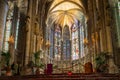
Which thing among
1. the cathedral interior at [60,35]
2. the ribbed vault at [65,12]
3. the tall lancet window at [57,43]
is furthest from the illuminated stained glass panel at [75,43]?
the tall lancet window at [57,43]

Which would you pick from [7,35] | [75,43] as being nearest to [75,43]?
[75,43]

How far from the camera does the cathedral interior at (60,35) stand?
69.4 ft

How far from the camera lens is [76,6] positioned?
41.6 m

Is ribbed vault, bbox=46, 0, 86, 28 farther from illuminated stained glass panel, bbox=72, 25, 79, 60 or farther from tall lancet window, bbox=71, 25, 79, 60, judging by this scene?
illuminated stained glass panel, bbox=72, 25, 79, 60

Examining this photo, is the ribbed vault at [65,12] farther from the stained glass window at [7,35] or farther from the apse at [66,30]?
the stained glass window at [7,35]

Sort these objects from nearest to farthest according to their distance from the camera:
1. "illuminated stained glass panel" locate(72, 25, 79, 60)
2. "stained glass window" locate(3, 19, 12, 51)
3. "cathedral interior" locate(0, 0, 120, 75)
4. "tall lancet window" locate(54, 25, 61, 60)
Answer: "cathedral interior" locate(0, 0, 120, 75)
"stained glass window" locate(3, 19, 12, 51)
"illuminated stained glass panel" locate(72, 25, 79, 60)
"tall lancet window" locate(54, 25, 61, 60)

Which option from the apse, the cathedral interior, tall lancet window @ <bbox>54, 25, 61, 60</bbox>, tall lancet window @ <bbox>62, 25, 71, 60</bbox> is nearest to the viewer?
the cathedral interior

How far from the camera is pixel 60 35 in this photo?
152 ft

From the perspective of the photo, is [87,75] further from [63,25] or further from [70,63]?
[63,25]

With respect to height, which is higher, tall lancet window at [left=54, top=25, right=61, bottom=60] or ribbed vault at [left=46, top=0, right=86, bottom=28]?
ribbed vault at [left=46, top=0, right=86, bottom=28]

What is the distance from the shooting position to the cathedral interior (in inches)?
833

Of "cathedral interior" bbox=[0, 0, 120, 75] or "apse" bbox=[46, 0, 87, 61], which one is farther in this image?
"apse" bbox=[46, 0, 87, 61]

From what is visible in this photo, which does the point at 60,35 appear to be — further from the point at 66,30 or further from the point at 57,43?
the point at 57,43

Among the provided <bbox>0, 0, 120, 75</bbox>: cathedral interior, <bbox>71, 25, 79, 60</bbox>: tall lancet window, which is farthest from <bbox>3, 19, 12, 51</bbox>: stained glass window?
<bbox>71, 25, 79, 60</bbox>: tall lancet window
